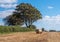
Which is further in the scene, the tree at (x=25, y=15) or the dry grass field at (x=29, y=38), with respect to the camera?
the tree at (x=25, y=15)

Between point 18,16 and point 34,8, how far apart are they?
7.23 m

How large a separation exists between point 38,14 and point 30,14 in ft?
12.7

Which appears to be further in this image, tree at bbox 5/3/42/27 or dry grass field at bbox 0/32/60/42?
tree at bbox 5/3/42/27

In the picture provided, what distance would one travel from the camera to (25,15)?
81.2m

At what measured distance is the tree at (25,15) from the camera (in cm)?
8182

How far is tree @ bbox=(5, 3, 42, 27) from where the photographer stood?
268 ft

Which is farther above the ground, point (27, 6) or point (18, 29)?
point (27, 6)

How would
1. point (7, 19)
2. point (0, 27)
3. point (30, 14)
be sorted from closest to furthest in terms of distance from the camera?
point (0, 27), point (30, 14), point (7, 19)

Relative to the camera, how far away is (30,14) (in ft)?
270

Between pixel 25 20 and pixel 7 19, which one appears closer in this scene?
pixel 25 20

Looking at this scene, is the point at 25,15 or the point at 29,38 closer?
the point at 29,38

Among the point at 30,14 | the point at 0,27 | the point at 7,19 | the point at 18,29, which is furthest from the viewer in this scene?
the point at 7,19

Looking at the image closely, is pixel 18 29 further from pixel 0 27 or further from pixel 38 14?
pixel 38 14

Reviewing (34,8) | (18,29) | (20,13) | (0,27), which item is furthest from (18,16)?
(0,27)
